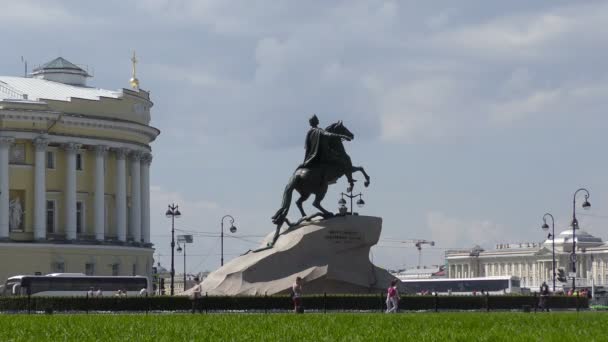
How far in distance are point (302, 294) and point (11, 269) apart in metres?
44.7

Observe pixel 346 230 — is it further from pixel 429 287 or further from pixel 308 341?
pixel 429 287

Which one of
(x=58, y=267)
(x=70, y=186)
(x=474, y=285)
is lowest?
(x=474, y=285)

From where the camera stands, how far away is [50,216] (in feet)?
286

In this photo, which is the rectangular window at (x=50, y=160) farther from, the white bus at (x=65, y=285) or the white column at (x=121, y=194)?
the white bus at (x=65, y=285)

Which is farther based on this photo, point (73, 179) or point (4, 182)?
point (73, 179)

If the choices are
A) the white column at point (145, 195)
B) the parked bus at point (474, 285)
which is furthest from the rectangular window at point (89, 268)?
the parked bus at point (474, 285)

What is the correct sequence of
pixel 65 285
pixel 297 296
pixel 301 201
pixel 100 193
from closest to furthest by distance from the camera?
1. pixel 297 296
2. pixel 301 201
3. pixel 65 285
4. pixel 100 193

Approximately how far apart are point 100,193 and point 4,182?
7.48 m

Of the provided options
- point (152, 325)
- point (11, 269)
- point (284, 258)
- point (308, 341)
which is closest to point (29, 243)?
point (11, 269)

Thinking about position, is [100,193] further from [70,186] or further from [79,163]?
[79,163]

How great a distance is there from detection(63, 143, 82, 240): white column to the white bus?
42.1 ft

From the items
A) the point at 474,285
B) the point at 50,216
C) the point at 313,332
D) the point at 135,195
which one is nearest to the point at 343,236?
the point at 313,332

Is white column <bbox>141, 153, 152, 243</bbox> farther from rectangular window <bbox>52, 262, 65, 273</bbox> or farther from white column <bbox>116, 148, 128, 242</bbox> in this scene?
rectangular window <bbox>52, 262, 65, 273</bbox>

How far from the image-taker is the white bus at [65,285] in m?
70.3
